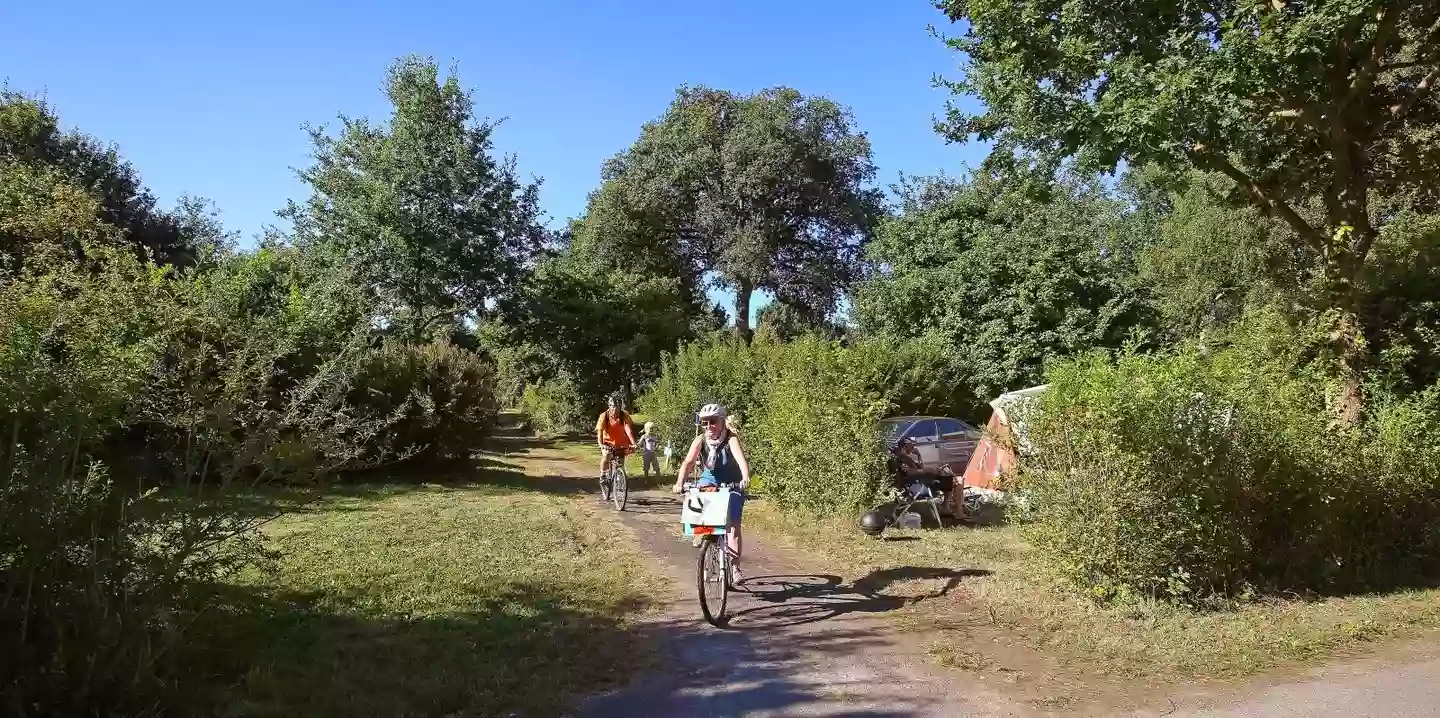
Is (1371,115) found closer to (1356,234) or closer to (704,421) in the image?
(1356,234)

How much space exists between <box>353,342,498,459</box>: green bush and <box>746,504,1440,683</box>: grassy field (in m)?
12.2

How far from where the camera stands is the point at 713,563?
272 inches

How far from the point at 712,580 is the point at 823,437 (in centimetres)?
432

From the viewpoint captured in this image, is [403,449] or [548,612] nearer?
[548,612]

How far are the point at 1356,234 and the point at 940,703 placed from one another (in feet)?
27.3

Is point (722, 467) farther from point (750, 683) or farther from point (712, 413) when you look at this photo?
point (750, 683)

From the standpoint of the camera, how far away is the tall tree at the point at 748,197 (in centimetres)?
3397

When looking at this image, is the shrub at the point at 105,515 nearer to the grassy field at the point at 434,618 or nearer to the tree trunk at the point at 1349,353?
the grassy field at the point at 434,618

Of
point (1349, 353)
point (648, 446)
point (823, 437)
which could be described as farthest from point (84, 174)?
point (1349, 353)

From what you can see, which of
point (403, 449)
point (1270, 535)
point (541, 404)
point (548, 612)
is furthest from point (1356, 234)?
point (541, 404)

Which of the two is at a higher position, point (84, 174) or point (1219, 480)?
point (84, 174)

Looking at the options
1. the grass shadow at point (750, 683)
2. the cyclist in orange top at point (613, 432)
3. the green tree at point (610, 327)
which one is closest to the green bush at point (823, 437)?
the cyclist in orange top at point (613, 432)

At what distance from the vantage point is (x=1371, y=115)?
1049cm

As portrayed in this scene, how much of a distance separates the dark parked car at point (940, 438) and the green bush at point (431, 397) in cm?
875
